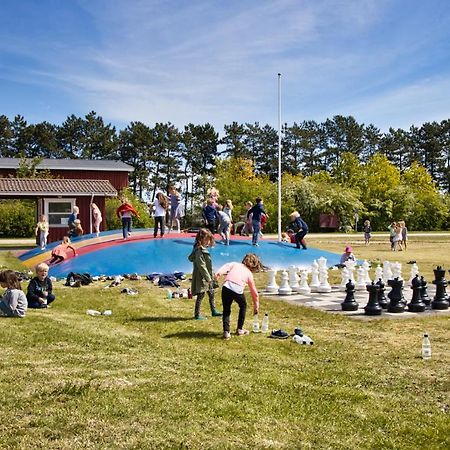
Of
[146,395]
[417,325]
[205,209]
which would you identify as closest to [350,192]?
[205,209]

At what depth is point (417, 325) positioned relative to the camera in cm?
927

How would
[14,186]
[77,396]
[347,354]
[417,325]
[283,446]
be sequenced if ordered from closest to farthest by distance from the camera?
[283,446]
[77,396]
[347,354]
[417,325]
[14,186]

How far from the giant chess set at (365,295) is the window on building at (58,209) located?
829 inches

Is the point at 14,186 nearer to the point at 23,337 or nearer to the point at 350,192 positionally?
the point at 23,337

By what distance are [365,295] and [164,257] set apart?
716 centimetres

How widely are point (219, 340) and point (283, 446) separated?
3733 millimetres

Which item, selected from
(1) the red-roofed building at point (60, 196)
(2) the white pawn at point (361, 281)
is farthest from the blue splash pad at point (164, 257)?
(1) the red-roofed building at point (60, 196)

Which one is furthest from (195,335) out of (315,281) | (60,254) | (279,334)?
(60,254)

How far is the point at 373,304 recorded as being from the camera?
10.3 meters

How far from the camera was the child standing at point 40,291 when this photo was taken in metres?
11.1

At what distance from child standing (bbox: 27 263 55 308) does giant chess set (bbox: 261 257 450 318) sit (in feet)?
14.6

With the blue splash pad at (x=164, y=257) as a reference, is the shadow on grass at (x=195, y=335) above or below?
below

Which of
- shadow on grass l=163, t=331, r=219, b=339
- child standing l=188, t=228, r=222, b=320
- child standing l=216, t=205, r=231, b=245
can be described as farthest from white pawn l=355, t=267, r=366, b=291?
child standing l=216, t=205, r=231, b=245

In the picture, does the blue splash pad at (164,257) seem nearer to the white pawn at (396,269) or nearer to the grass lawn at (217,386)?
the white pawn at (396,269)
